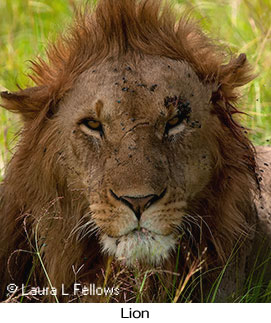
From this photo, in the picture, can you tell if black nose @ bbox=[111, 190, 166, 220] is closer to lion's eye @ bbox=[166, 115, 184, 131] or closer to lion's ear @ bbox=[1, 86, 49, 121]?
lion's eye @ bbox=[166, 115, 184, 131]

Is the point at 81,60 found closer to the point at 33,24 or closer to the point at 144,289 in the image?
the point at 144,289

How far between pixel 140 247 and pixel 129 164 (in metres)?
0.34

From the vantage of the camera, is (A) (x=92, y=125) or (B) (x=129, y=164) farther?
(A) (x=92, y=125)

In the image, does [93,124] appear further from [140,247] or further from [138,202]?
[140,247]

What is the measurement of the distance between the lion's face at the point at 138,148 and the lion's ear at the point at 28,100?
10 centimetres

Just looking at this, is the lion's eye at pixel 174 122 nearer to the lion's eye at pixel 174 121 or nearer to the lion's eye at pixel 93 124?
the lion's eye at pixel 174 121

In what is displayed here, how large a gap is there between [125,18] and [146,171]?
0.75 m

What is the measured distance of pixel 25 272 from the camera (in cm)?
410

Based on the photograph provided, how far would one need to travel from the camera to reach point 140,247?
3477 mm

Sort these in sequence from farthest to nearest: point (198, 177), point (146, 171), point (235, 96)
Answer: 1. point (235, 96)
2. point (198, 177)
3. point (146, 171)

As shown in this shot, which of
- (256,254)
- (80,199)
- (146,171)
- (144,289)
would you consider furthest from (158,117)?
(256,254)

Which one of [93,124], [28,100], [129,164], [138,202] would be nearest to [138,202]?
[138,202]

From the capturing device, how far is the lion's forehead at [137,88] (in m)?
3.60

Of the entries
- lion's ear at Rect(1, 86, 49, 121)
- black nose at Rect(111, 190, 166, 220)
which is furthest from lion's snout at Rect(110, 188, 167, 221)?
lion's ear at Rect(1, 86, 49, 121)
